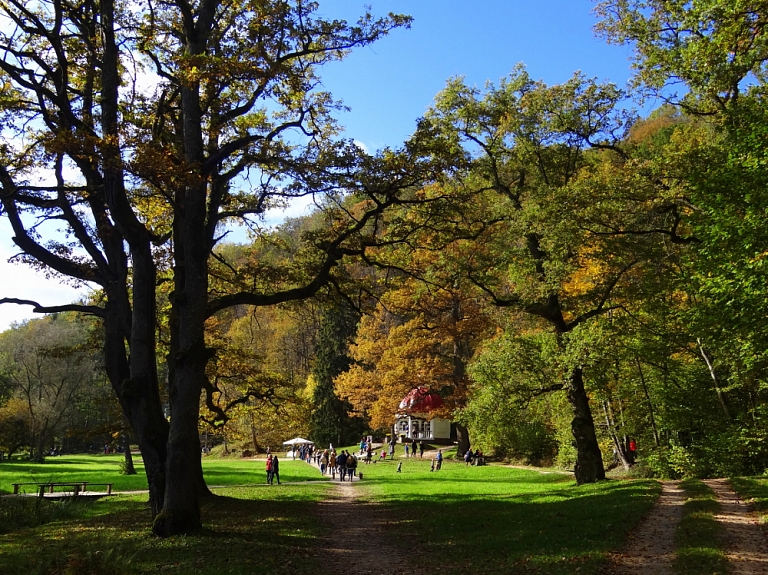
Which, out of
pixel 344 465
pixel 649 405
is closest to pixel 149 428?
pixel 344 465

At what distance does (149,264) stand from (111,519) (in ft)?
19.8

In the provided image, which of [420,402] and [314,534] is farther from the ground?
[420,402]

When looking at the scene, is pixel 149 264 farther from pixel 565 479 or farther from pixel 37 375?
pixel 37 375

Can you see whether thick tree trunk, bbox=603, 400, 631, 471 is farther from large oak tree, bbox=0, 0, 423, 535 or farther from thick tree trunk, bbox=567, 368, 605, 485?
large oak tree, bbox=0, 0, 423, 535

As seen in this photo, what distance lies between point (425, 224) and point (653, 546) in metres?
7.92

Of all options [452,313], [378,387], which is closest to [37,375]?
[378,387]

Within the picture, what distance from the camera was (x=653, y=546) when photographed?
8.11m

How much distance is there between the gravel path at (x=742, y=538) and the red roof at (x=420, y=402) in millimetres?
22337

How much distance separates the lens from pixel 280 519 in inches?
493

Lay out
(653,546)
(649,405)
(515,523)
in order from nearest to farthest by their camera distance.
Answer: (653,546) → (515,523) → (649,405)

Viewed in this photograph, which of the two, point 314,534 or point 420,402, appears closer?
Answer: point 314,534

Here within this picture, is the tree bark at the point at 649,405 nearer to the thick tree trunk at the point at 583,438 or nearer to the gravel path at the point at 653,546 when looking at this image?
the thick tree trunk at the point at 583,438

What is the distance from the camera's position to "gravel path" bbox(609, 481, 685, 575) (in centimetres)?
700

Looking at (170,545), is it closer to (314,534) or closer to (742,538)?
(314,534)
